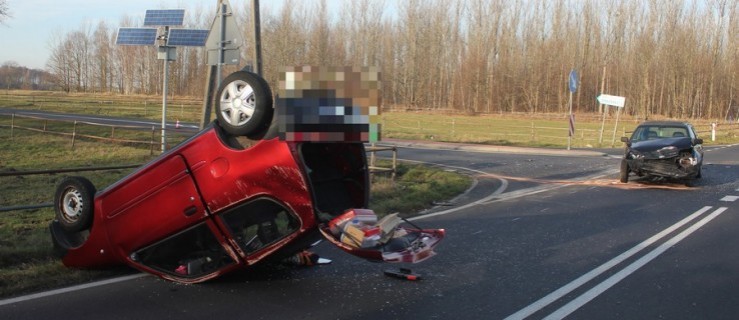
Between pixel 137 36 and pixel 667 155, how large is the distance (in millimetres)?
18587

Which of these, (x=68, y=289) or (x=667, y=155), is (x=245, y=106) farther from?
(x=667, y=155)

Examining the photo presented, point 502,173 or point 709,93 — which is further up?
point 709,93

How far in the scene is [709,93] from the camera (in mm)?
76062

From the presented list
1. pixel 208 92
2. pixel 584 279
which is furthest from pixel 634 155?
pixel 208 92

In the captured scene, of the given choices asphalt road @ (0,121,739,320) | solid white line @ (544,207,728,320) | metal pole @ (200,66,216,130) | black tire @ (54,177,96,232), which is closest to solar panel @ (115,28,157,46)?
metal pole @ (200,66,216,130)

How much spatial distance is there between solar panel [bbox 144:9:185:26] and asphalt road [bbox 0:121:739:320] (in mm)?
14081

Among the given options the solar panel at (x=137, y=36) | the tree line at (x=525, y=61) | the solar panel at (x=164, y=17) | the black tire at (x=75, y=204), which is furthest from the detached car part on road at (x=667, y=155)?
the tree line at (x=525, y=61)

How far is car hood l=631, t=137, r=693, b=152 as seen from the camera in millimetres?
14508

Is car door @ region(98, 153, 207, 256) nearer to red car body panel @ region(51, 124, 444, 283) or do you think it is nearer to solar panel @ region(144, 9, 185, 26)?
red car body panel @ region(51, 124, 444, 283)

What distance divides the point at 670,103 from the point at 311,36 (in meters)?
55.8

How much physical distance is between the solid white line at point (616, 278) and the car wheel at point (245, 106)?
2.81 meters

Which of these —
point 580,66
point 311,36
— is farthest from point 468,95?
point 311,36

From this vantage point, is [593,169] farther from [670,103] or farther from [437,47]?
[437,47]

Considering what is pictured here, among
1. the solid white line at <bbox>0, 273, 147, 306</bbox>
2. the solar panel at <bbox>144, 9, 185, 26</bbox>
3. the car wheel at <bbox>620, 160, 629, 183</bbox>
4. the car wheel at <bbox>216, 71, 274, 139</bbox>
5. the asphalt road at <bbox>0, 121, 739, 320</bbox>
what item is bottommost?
the asphalt road at <bbox>0, 121, 739, 320</bbox>
